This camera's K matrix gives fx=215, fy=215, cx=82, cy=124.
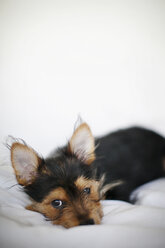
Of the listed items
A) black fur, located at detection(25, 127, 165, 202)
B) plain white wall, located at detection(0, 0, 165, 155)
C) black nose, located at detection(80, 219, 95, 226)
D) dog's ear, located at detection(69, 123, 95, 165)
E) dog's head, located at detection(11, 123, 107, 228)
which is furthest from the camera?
plain white wall, located at detection(0, 0, 165, 155)

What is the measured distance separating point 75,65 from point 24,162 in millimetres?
1236

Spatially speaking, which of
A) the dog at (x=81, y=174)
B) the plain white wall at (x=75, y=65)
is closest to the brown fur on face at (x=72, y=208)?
the dog at (x=81, y=174)

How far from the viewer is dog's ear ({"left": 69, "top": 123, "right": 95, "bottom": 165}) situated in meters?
1.81

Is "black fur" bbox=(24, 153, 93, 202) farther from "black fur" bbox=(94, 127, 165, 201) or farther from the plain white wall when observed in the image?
the plain white wall

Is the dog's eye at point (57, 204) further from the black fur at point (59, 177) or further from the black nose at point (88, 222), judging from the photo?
the black nose at point (88, 222)

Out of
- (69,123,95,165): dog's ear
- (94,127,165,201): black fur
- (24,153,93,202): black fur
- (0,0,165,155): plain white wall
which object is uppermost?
(0,0,165,155): plain white wall

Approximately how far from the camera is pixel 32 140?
7.80 feet

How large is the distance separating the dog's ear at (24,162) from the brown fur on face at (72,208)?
21 cm

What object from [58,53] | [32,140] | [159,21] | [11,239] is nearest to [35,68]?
[58,53]

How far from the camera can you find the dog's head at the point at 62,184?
1487mm

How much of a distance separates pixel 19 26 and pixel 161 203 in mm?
2064

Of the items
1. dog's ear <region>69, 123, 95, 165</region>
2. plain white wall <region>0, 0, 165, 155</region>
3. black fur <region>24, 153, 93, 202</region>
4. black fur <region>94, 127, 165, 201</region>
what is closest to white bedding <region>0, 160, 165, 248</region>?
black fur <region>24, 153, 93, 202</region>

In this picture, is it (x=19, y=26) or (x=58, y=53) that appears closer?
(x=19, y=26)

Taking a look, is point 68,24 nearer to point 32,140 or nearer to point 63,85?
point 63,85
